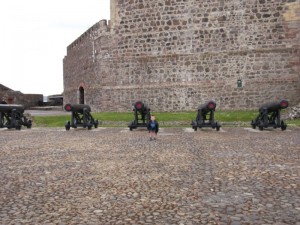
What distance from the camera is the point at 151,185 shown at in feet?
14.4

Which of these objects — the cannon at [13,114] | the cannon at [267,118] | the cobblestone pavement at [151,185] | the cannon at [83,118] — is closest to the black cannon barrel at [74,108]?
the cannon at [83,118]

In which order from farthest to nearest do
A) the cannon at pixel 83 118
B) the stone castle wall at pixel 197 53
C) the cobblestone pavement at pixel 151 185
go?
1. the stone castle wall at pixel 197 53
2. the cannon at pixel 83 118
3. the cobblestone pavement at pixel 151 185

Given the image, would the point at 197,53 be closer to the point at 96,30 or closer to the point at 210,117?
the point at 96,30

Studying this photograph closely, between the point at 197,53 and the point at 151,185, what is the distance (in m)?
15.1

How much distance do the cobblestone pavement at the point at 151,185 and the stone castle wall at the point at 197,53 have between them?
36.2 ft

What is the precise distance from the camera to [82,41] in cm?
2388

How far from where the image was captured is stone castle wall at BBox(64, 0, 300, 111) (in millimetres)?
17844

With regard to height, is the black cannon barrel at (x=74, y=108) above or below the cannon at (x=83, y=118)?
above

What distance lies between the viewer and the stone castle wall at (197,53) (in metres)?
17.8

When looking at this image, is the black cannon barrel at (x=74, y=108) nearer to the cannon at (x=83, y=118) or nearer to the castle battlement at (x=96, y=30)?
the cannon at (x=83, y=118)

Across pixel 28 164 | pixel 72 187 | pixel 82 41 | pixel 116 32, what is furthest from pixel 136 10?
pixel 72 187

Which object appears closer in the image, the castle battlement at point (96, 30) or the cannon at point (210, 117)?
the cannon at point (210, 117)

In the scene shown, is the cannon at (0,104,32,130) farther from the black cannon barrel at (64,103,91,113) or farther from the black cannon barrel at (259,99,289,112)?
the black cannon barrel at (259,99,289,112)

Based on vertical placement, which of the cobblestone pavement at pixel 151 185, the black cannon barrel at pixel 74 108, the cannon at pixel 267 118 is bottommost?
the cobblestone pavement at pixel 151 185
